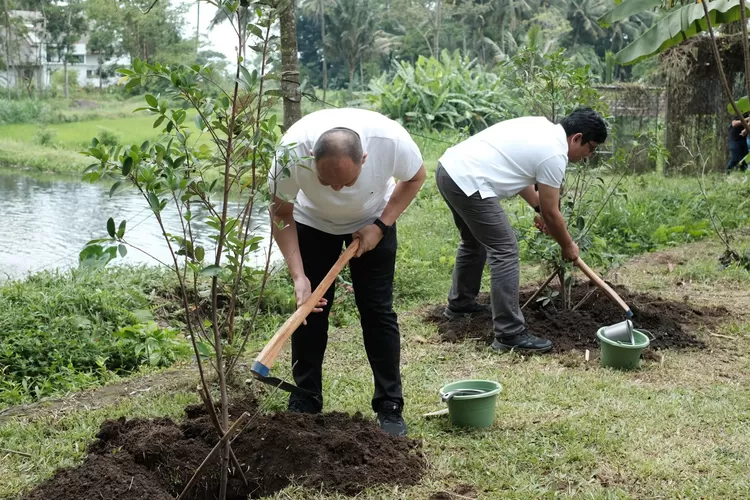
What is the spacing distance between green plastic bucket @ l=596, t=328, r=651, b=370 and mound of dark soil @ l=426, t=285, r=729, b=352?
0.40 meters

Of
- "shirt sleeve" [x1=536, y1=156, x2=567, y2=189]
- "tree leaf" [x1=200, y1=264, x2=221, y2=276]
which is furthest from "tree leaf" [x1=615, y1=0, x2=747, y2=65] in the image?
"tree leaf" [x1=200, y1=264, x2=221, y2=276]

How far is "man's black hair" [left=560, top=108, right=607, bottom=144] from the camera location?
4.87m

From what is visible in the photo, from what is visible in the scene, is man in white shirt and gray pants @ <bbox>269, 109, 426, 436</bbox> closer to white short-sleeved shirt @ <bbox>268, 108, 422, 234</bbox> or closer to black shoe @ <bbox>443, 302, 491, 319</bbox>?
white short-sleeved shirt @ <bbox>268, 108, 422, 234</bbox>

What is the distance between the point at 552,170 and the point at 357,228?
1.64 meters

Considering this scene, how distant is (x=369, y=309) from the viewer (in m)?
3.66

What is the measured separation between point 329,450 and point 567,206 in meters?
3.03

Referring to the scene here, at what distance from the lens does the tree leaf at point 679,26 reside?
5086mm

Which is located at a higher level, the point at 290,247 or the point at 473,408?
the point at 290,247

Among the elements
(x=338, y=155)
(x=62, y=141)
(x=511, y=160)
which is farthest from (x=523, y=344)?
(x=62, y=141)

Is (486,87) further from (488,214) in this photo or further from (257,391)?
(257,391)

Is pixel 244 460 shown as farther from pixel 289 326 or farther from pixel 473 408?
pixel 473 408

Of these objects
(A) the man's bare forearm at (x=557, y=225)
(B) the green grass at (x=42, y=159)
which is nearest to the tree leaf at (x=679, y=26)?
(A) the man's bare forearm at (x=557, y=225)

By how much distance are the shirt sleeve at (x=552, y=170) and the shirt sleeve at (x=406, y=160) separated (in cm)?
146

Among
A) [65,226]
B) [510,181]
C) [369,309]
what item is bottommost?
[65,226]
